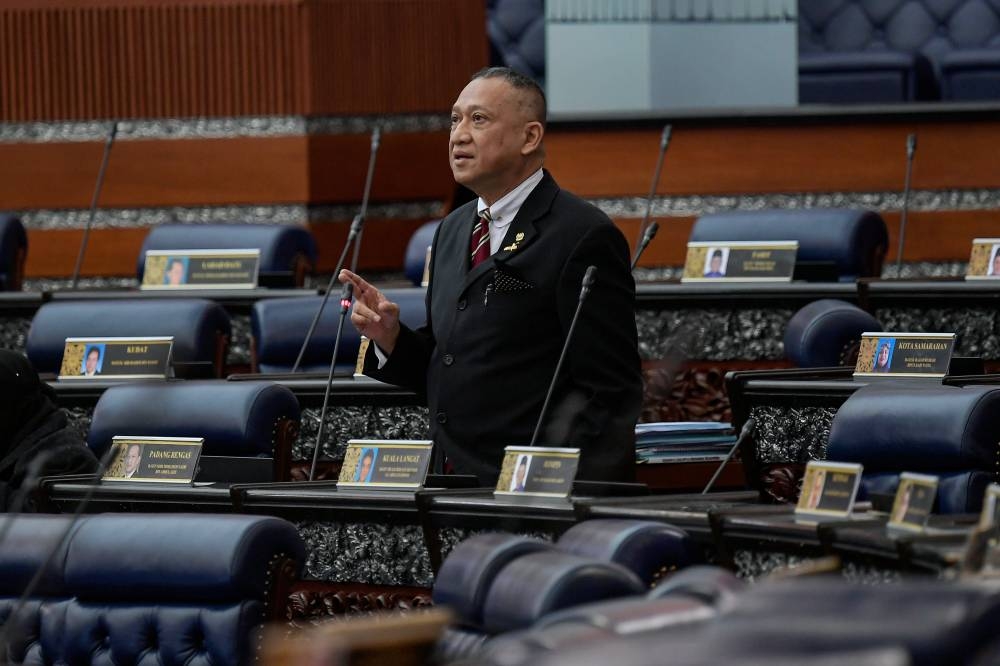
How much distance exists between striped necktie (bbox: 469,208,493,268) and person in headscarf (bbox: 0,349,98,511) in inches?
36.8

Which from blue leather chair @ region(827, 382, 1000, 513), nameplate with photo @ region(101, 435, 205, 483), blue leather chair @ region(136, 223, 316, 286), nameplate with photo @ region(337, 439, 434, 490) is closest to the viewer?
blue leather chair @ region(827, 382, 1000, 513)

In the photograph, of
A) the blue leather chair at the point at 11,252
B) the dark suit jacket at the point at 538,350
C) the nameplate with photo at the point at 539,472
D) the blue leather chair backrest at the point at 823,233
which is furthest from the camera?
the blue leather chair at the point at 11,252

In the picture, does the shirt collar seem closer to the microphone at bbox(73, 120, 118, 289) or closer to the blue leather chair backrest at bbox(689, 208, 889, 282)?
the blue leather chair backrest at bbox(689, 208, 889, 282)

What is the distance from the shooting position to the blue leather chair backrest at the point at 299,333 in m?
5.17

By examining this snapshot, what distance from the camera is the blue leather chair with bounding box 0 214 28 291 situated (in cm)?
660

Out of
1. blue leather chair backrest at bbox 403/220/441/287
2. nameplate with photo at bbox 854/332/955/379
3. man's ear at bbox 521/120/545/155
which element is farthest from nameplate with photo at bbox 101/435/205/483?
blue leather chair backrest at bbox 403/220/441/287

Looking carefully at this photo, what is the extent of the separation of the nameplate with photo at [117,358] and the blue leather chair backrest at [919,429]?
2049mm

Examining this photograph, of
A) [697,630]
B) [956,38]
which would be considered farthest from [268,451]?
[956,38]

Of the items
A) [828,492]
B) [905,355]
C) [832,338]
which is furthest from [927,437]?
[832,338]

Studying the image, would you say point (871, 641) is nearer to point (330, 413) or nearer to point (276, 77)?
point (330, 413)

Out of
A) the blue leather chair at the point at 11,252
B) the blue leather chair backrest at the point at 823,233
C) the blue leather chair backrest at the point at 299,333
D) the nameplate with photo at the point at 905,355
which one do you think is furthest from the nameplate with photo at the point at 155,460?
the blue leather chair at the point at 11,252

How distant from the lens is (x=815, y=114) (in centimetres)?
734

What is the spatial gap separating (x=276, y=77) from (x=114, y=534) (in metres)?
4.59

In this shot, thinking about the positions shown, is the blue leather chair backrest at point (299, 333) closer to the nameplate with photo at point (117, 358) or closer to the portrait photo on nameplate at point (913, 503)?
the nameplate with photo at point (117, 358)
